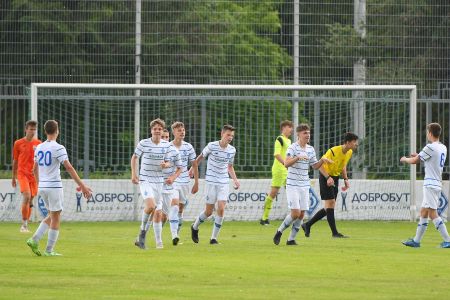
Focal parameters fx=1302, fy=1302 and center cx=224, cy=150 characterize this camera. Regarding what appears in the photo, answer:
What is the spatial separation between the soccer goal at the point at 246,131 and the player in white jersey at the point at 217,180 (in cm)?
735

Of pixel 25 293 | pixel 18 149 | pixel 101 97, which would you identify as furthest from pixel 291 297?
pixel 101 97

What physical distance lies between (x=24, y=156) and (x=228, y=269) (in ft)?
33.5

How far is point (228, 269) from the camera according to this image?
15836mm

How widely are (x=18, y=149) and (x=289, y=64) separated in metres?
8.01

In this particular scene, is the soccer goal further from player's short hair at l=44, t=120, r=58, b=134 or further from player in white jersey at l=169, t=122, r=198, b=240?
player's short hair at l=44, t=120, r=58, b=134

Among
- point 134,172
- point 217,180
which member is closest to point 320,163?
point 217,180

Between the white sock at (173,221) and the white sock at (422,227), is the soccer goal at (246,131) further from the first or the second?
the white sock at (422,227)

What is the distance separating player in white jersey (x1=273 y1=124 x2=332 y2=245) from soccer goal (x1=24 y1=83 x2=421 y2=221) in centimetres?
796

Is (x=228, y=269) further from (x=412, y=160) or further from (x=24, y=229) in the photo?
(x=24, y=229)

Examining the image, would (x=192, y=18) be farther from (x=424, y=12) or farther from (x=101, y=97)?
(x=424, y=12)

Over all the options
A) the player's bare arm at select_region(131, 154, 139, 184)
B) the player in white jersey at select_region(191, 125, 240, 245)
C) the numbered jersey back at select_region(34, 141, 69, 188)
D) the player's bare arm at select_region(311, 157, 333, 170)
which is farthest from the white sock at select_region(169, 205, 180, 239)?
the numbered jersey back at select_region(34, 141, 69, 188)

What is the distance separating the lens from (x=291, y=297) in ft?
42.2

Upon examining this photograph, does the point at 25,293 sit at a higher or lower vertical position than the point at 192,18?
lower

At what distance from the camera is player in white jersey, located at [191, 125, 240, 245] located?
20.9 m
